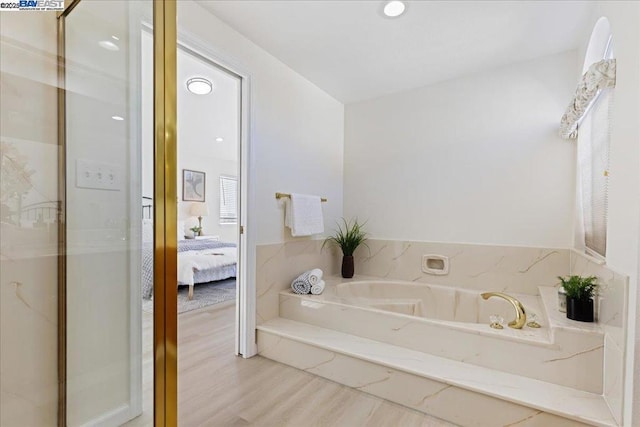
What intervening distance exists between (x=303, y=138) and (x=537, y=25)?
1.88 m

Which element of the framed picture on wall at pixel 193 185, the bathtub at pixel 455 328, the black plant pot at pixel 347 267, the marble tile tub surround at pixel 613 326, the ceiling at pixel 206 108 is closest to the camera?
the marble tile tub surround at pixel 613 326

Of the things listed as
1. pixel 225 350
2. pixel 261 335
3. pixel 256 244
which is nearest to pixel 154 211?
pixel 256 244

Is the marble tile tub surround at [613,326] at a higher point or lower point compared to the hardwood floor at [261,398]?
higher

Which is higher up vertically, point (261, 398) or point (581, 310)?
point (581, 310)

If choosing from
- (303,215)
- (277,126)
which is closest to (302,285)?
(303,215)

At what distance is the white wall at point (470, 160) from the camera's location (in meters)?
2.38

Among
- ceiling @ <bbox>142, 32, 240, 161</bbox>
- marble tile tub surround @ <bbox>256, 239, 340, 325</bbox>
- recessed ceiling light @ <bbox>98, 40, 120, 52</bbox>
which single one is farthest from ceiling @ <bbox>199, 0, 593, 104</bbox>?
marble tile tub surround @ <bbox>256, 239, 340, 325</bbox>

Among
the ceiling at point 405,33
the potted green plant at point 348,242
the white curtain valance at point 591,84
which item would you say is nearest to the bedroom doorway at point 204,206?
the ceiling at point 405,33

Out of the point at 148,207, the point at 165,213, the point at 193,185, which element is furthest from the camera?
the point at 193,185

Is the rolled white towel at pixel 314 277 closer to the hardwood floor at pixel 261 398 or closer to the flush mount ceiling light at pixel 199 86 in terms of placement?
the hardwood floor at pixel 261 398

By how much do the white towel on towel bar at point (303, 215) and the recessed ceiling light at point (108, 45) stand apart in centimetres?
151

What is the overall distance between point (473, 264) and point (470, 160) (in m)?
0.94

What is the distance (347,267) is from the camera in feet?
10.1

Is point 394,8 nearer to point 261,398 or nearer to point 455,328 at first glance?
point 455,328
